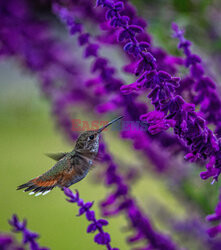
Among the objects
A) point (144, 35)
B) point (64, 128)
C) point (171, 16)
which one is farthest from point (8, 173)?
point (144, 35)

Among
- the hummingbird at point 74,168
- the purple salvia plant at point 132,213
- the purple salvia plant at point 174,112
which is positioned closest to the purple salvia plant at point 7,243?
the hummingbird at point 74,168

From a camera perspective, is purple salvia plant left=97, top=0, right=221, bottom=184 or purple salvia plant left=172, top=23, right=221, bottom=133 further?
purple salvia plant left=172, top=23, right=221, bottom=133

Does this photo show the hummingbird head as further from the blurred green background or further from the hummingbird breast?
the blurred green background

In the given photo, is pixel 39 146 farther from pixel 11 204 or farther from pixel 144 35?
pixel 144 35

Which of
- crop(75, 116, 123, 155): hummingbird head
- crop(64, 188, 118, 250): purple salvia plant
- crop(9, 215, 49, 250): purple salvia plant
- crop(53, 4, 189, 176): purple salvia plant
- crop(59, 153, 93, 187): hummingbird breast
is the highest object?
crop(53, 4, 189, 176): purple salvia plant

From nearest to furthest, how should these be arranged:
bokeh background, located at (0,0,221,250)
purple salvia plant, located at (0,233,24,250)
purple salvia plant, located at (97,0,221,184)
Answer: purple salvia plant, located at (97,0,221,184) → purple salvia plant, located at (0,233,24,250) → bokeh background, located at (0,0,221,250)

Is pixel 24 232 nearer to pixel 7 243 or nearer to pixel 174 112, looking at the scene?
pixel 7 243

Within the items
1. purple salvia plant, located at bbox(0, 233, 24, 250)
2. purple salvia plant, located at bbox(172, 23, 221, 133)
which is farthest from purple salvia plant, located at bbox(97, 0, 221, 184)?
purple salvia plant, located at bbox(0, 233, 24, 250)
